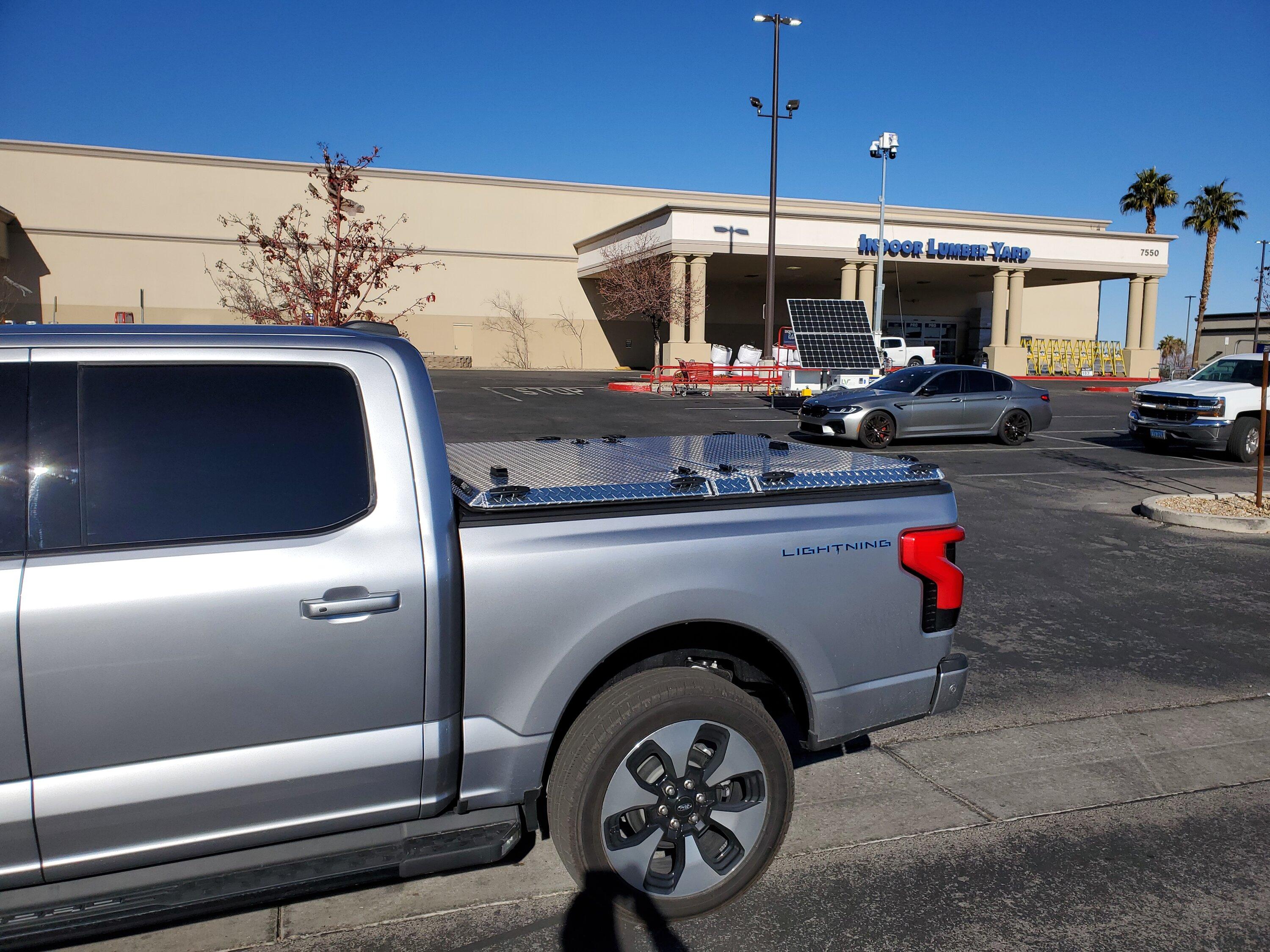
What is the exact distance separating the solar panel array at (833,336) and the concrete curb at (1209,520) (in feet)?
45.3

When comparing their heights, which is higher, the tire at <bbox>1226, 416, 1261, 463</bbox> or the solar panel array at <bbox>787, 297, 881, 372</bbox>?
the solar panel array at <bbox>787, 297, 881, 372</bbox>

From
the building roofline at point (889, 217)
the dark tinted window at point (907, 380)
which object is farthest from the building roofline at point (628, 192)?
the dark tinted window at point (907, 380)

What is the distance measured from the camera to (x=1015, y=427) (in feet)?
58.5

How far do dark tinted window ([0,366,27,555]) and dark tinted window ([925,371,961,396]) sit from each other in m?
16.6

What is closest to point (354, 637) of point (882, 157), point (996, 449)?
point (996, 449)

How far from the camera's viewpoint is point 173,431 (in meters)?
2.54

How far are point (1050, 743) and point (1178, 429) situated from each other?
44.2 feet

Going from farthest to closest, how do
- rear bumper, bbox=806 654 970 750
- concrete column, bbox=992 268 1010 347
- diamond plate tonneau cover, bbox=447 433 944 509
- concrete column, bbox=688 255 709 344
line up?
concrete column, bbox=992 268 1010 347 → concrete column, bbox=688 255 709 344 → rear bumper, bbox=806 654 970 750 → diamond plate tonneau cover, bbox=447 433 944 509

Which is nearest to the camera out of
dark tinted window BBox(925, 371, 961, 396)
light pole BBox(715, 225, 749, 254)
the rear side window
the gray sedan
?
the rear side window

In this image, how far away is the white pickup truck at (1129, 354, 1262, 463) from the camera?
15.3 meters

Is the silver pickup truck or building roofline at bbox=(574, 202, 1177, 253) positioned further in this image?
building roofline at bbox=(574, 202, 1177, 253)

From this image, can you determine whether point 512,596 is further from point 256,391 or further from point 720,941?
point 720,941

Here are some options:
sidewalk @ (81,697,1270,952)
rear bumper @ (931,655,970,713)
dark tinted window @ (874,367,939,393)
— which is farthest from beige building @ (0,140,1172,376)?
rear bumper @ (931,655,970,713)

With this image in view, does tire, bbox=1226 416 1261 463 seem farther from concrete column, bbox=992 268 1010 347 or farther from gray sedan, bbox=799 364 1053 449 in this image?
concrete column, bbox=992 268 1010 347
